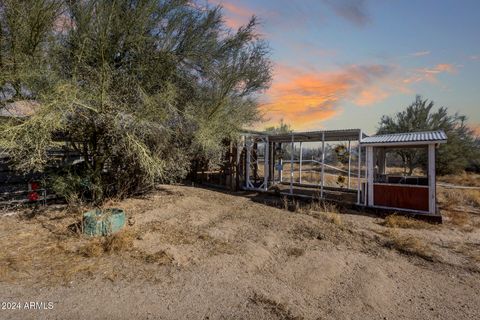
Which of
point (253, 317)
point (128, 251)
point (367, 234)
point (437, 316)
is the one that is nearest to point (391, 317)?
point (437, 316)

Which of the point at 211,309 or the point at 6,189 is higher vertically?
the point at 6,189

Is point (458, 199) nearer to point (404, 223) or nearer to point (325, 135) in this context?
point (404, 223)

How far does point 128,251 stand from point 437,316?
4829mm

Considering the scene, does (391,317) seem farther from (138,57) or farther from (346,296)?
(138,57)

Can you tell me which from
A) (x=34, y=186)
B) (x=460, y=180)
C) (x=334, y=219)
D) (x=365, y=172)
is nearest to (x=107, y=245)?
(x=34, y=186)

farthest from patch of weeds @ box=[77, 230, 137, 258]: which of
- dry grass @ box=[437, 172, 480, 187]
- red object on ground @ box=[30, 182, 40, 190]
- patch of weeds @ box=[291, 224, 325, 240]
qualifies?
dry grass @ box=[437, 172, 480, 187]

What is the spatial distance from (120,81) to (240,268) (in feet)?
17.8

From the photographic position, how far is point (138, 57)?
769cm

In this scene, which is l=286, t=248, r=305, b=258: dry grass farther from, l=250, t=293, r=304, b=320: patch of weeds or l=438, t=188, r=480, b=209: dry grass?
l=438, t=188, r=480, b=209: dry grass

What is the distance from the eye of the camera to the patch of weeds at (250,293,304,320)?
339 centimetres

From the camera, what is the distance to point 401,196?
8719 mm

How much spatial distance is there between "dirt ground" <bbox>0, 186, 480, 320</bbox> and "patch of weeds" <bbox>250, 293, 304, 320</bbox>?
0.08ft

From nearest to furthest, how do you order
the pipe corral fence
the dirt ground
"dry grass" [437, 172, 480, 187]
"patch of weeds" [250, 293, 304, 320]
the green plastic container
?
"patch of weeds" [250, 293, 304, 320], the dirt ground, the green plastic container, the pipe corral fence, "dry grass" [437, 172, 480, 187]

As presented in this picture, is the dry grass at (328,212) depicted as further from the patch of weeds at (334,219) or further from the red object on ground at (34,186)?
the red object on ground at (34,186)
